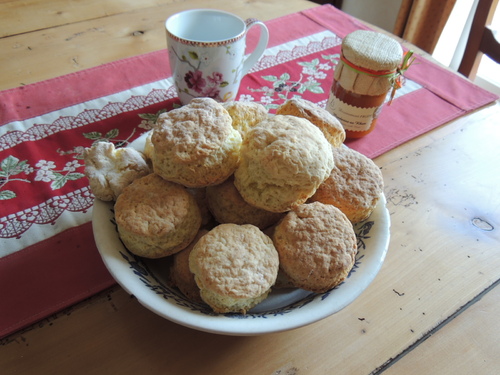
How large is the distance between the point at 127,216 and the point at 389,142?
64 centimetres

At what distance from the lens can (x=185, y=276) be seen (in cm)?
59

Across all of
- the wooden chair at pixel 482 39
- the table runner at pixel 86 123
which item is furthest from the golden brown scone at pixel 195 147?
the wooden chair at pixel 482 39

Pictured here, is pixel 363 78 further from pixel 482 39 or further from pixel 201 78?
pixel 482 39

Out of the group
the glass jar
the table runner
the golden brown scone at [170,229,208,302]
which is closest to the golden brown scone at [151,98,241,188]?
the golden brown scone at [170,229,208,302]

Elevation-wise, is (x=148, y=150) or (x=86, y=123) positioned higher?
(x=148, y=150)

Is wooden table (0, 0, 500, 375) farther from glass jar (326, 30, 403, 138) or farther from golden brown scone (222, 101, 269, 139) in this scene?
golden brown scone (222, 101, 269, 139)

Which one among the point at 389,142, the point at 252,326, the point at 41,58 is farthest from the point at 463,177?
the point at 41,58

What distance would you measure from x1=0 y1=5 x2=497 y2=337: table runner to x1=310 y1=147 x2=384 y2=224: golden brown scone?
0.29 m

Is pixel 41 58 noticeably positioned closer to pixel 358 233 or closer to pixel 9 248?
pixel 9 248

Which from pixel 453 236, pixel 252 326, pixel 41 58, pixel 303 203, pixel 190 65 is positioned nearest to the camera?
pixel 252 326

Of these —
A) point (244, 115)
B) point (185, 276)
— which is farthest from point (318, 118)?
point (185, 276)

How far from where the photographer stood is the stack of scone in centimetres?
54

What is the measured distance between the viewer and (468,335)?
2.04 feet

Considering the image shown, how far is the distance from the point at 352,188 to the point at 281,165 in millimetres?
143
